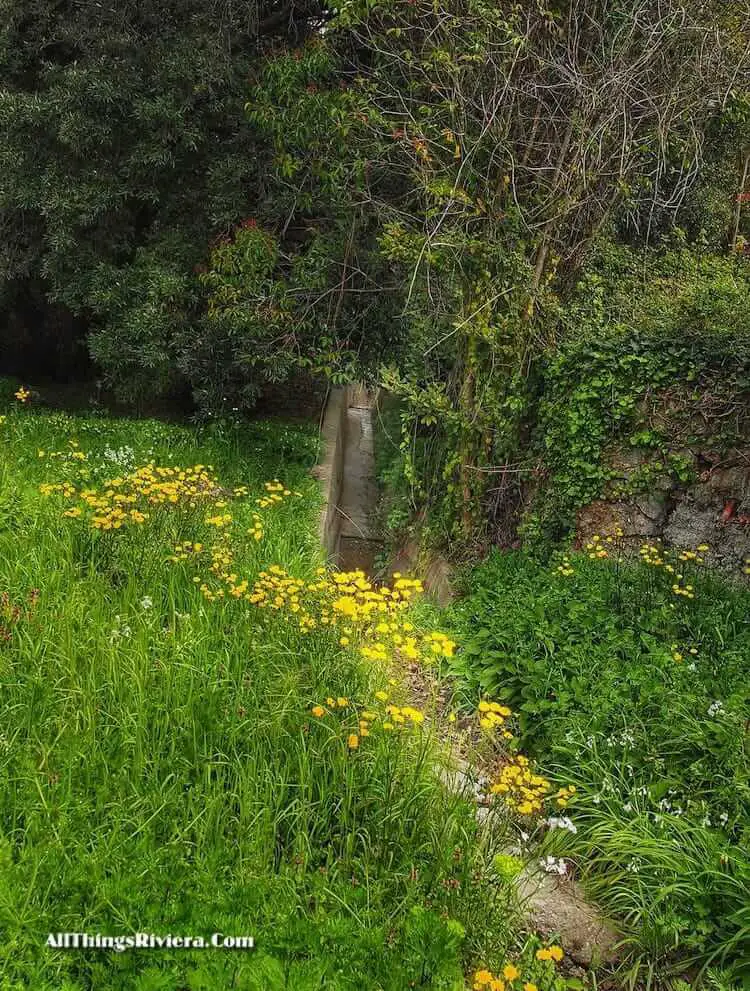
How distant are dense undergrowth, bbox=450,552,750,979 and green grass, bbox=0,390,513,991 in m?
0.60

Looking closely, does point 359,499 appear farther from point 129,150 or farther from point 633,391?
point 633,391

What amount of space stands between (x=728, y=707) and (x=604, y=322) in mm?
3464

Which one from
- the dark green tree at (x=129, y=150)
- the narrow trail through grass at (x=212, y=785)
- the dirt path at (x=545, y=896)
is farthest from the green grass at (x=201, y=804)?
the dark green tree at (x=129, y=150)

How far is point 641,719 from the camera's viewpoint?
368cm

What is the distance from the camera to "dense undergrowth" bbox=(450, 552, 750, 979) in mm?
2803

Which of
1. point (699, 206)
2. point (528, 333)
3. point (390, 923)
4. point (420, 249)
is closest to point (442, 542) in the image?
point (528, 333)

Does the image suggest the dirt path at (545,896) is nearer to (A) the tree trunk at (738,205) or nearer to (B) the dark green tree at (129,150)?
(B) the dark green tree at (129,150)

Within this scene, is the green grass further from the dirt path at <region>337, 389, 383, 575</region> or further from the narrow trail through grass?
the dirt path at <region>337, 389, 383, 575</region>

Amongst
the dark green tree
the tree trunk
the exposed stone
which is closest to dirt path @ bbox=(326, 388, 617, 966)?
the exposed stone

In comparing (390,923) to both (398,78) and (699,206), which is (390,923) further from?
(699,206)

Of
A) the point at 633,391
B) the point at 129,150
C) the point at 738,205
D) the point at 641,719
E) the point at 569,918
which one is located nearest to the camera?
the point at 569,918

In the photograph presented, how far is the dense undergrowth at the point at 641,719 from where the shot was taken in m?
2.80

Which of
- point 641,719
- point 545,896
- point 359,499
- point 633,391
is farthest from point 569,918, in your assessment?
point 359,499

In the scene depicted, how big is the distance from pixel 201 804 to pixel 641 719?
2.11m
